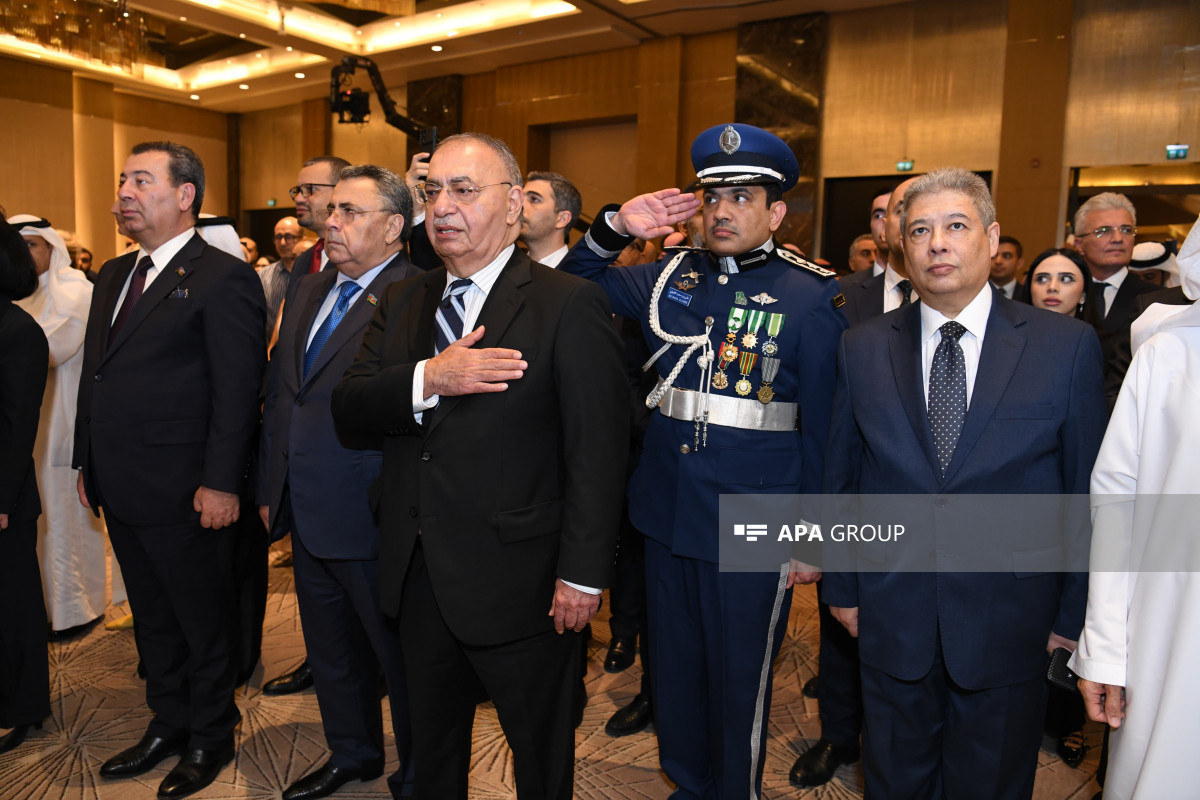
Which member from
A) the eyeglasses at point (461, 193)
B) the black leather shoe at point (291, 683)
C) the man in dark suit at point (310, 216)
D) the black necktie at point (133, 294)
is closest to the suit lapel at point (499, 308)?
the eyeglasses at point (461, 193)

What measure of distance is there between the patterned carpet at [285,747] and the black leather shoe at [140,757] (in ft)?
0.09

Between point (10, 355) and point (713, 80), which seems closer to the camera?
point (10, 355)

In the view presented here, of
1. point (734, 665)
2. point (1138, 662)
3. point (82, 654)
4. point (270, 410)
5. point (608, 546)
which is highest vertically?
point (270, 410)

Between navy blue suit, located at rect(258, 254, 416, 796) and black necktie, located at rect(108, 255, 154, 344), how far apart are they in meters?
0.44

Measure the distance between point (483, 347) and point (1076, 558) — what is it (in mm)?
1323

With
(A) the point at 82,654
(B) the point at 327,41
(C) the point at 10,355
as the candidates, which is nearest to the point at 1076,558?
(C) the point at 10,355

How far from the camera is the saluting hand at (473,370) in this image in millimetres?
1654

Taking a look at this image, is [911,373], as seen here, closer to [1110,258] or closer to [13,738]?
[1110,258]

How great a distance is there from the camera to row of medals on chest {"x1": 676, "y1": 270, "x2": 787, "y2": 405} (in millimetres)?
2105

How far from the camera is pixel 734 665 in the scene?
6.86ft

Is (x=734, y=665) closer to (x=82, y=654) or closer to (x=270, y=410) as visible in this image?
(x=270, y=410)

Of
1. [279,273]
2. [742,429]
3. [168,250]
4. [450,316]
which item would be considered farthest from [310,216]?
[742,429]

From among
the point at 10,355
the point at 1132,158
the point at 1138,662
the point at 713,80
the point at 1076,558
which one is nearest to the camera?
the point at 1138,662

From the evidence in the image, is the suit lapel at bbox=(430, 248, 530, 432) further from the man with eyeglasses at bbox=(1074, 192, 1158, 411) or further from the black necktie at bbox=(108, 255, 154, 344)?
the man with eyeglasses at bbox=(1074, 192, 1158, 411)
